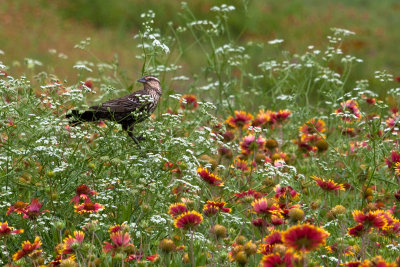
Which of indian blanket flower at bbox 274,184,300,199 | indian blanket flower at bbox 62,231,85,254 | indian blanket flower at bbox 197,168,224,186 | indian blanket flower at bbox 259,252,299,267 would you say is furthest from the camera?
indian blanket flower at bbox 274,184,300,199

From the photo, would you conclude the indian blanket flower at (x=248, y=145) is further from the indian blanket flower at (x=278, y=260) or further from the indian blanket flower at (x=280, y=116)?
the indian blanket flower at (x=278, y=260)

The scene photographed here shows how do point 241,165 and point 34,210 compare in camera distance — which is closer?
point 34,210

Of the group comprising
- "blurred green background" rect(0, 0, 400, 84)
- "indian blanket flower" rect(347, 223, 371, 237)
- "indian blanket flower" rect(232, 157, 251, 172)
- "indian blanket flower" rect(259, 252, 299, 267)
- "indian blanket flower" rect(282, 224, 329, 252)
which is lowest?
"blurred green background" rect(0, 0, 400, 84)

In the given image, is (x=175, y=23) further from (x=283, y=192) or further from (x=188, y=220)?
(x=188, y=220)

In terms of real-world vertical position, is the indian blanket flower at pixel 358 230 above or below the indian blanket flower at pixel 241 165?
above

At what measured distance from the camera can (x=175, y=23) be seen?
580 inches

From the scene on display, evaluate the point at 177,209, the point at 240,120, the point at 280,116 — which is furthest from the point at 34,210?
the point at 280,116

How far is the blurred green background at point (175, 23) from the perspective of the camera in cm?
1291

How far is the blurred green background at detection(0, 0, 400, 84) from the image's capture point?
12.9 metres

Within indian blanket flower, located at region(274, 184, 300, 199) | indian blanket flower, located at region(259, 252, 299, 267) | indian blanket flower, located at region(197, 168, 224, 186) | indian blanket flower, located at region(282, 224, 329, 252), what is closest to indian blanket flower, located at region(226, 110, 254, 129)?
indian blanket flower, located at region(274, 184, 300, 199)

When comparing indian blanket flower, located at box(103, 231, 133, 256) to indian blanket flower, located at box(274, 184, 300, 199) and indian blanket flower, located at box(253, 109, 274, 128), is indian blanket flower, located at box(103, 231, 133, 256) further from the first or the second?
indian blanket flower, located at box(253, 109, 274, 128)


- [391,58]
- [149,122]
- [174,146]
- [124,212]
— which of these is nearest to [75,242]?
[124,212]

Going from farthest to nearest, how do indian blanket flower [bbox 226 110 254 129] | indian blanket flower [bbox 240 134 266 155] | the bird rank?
indian blanket flower [bbox 226 110 254 129] → indian blanket flower [bbox 240 134 266 155] → the bird

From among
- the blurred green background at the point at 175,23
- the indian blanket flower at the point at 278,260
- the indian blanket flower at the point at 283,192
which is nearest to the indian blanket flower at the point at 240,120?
the indian blanket flower at the point at 283,192
